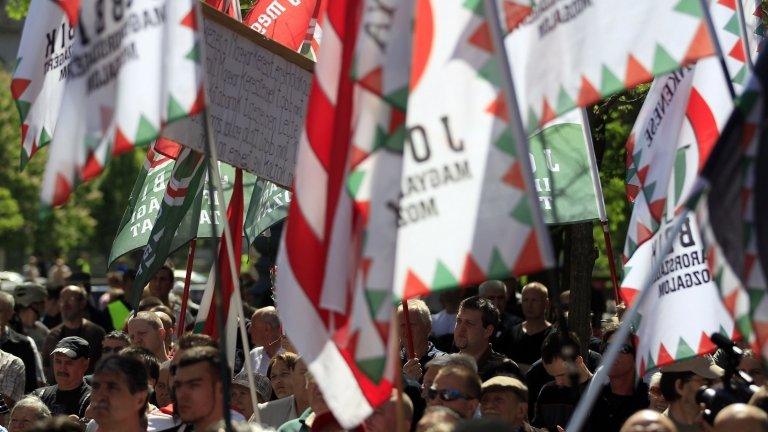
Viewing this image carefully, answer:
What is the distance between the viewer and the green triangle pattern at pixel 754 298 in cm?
485

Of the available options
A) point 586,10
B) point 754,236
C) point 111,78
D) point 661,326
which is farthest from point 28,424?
point 754,236

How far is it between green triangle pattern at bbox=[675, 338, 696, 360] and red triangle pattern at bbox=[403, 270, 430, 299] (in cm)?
204

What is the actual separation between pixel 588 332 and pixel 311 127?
6.51 meters

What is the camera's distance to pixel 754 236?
4828 millimetres

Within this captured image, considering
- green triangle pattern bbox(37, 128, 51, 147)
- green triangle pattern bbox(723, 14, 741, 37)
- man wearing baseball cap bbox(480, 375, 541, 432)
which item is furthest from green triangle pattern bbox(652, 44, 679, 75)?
green triangle pattern bbox(37, 128, 51, 147)

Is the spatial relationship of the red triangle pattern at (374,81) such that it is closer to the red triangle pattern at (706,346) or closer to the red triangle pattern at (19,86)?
the red triangle pattern at (706,346)

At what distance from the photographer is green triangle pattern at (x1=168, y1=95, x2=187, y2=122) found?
617 cm

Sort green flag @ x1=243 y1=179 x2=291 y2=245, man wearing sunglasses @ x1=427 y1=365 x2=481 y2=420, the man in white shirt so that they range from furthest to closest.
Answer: the man in white shirt → green flag @ x1=243 y1=179 x2=291 y2=245 → man wearing sunglasses @ x1=427 y1=365 x2=481 y2=420

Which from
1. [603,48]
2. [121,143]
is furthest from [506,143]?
[121,143]

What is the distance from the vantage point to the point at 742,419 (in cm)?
578

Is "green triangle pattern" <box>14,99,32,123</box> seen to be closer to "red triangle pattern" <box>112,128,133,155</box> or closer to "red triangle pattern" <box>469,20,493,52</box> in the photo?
"red triangle pattern" <box>112,128,133,155</box>

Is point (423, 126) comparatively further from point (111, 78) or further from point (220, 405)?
point (220, 405)

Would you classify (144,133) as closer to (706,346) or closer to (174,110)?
(174,110)

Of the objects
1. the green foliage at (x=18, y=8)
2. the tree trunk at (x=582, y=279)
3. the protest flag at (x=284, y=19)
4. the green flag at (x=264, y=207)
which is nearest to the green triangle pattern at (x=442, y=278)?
the green flag at (x=264, y=207)
